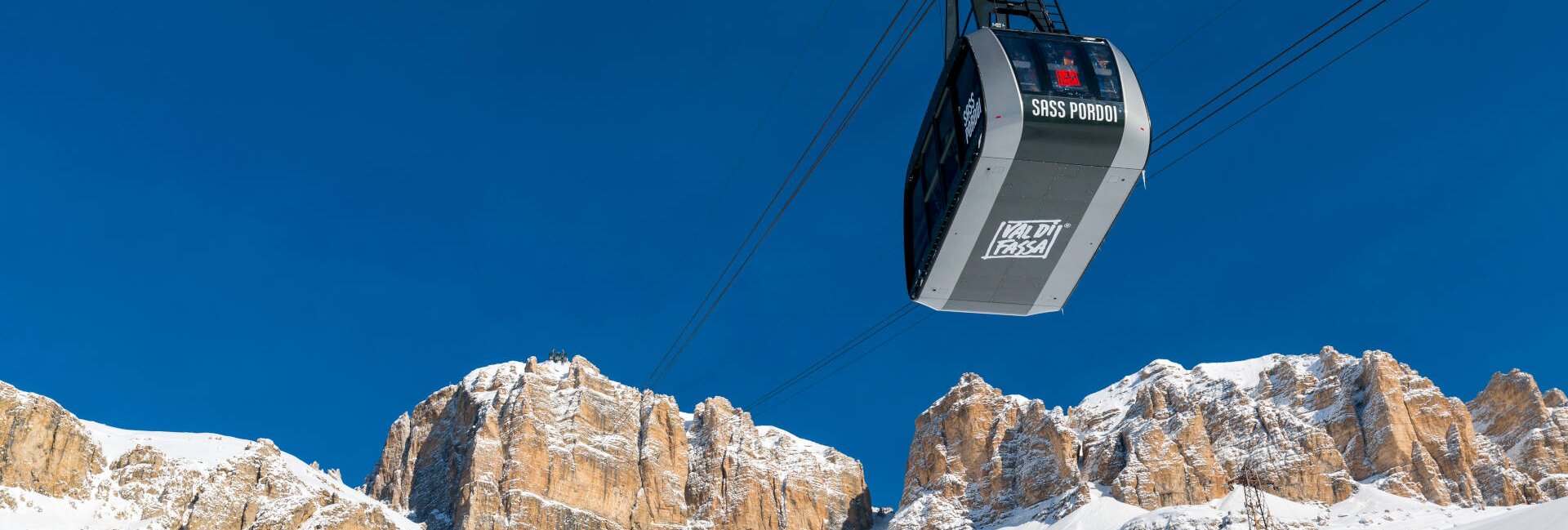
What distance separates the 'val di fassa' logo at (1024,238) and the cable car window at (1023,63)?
2084 millimetres

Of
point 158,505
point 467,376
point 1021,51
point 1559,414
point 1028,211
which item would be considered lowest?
point 1028,211

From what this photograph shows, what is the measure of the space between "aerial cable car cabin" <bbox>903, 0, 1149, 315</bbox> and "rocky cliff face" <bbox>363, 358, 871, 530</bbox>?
126 meters

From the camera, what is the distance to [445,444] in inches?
6609

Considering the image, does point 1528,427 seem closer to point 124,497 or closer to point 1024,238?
point 124,497

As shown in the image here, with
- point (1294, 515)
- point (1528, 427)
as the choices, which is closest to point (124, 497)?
point (1294, 515)

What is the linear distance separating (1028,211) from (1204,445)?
138238mm

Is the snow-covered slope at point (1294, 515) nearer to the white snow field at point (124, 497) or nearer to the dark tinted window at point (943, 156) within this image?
the white snow field at point (124, 497)

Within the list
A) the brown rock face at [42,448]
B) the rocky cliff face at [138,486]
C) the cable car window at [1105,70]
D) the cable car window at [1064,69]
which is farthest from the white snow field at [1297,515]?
the cable car window at [1064,69]

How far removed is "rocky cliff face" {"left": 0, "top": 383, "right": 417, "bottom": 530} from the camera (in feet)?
340

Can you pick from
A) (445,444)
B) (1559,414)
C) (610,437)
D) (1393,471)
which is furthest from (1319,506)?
Answer: (445,444)

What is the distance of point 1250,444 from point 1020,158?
139807mm

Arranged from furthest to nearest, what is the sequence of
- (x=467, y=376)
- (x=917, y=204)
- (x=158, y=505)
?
1. (x=467, y=376)
2. (x=158, y=505)
3. (x=917, y=204)

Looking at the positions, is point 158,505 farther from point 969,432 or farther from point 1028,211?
point 1028,211

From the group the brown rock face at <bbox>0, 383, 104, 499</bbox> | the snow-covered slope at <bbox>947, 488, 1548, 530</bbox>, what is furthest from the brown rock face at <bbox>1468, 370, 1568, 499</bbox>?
the brown rock face at <bbox>0, 383, 104, 499</bbox>
